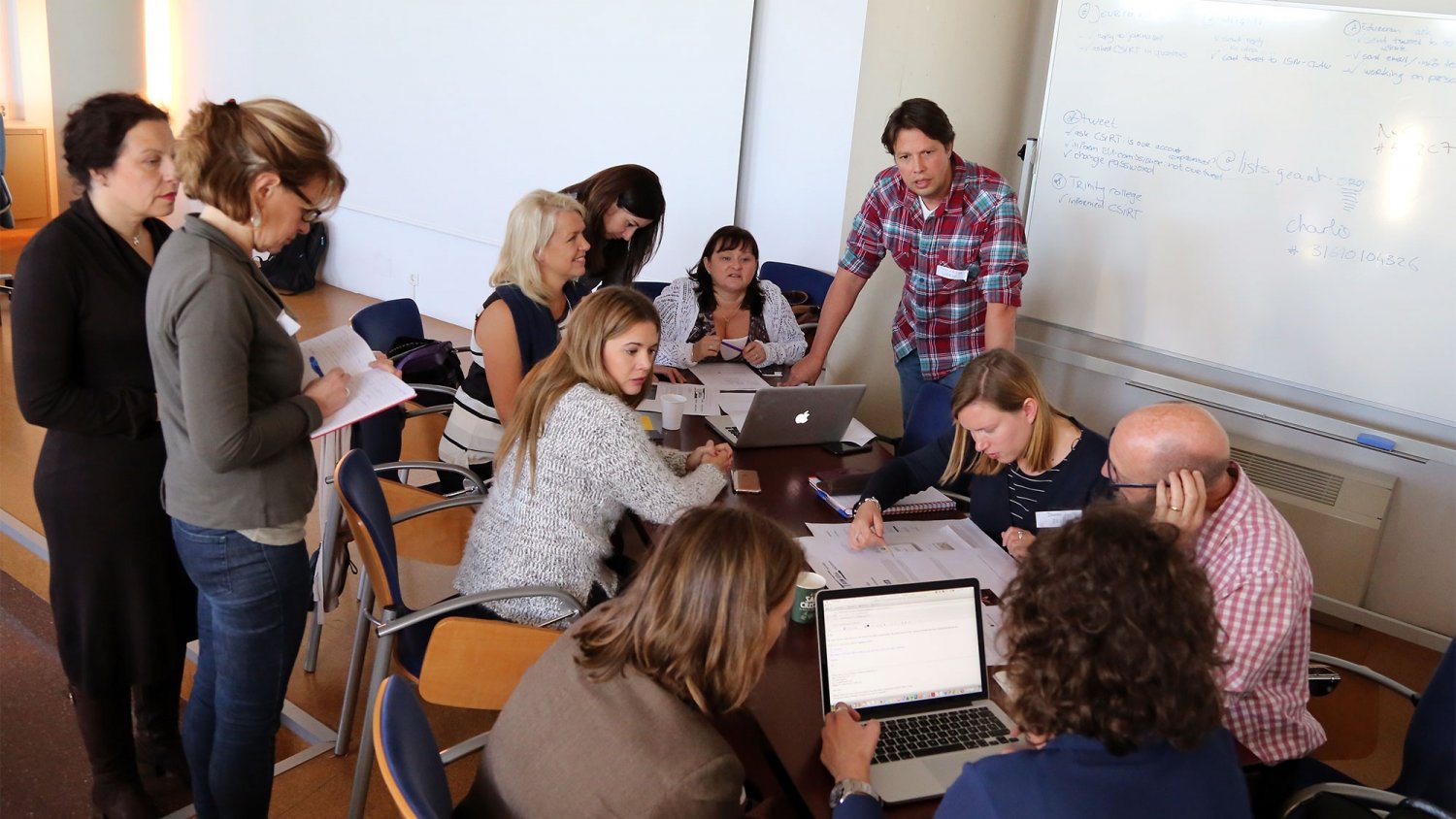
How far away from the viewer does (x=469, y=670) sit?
2.08 metres

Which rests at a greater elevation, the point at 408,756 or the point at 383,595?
the point at 408,756

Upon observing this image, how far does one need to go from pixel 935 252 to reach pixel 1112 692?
2.50 metres

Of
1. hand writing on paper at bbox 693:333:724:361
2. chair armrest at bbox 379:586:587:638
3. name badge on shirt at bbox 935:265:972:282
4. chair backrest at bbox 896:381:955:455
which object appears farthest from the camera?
hand writing on paper at bbox 693:333:724:361

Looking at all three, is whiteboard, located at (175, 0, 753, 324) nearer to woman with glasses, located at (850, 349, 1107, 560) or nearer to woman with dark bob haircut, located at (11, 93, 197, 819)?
woman with glasses, located at (850, 349, 1107, 560)

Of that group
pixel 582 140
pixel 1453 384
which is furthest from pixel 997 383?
pixel 582 140

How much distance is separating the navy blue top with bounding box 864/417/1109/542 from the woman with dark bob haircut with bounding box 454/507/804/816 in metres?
1.09

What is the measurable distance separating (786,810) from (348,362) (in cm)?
121

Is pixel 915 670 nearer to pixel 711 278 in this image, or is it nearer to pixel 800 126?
pixel 711 278

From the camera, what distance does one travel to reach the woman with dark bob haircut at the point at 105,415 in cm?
196

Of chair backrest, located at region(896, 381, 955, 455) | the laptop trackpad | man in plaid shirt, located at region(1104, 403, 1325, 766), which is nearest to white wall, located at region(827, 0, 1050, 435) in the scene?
chair backrest, located at region(896, 381, 955, 455)

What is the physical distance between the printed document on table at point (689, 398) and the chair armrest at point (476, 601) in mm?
1049

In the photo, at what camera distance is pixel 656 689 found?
138 centimetres

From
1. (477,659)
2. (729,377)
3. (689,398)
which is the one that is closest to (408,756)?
(477,659)

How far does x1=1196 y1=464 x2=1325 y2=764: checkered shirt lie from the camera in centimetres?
175
